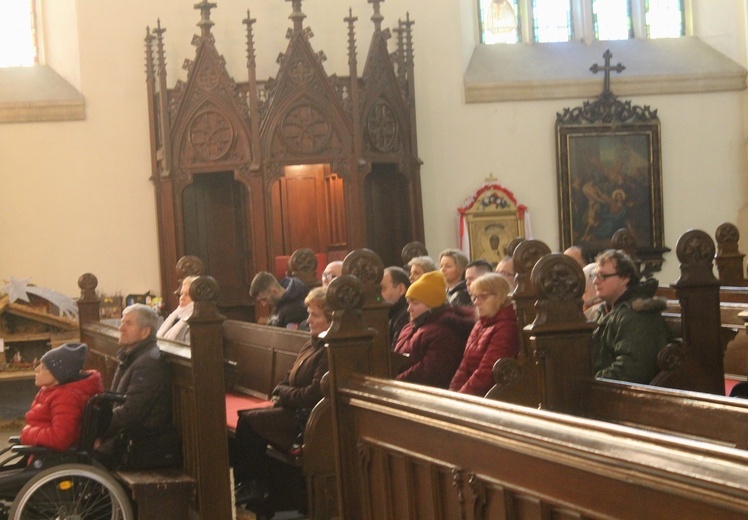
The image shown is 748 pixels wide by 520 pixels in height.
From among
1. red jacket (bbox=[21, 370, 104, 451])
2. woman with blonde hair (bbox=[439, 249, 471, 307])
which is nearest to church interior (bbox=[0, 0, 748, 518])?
woman with blonde hair (bbox=[439, 249, 471, 307])

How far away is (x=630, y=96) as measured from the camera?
13.9 metres

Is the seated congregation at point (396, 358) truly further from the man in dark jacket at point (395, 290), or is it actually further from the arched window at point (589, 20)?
the arched window at point (589, 20)

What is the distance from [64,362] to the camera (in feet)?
19.1

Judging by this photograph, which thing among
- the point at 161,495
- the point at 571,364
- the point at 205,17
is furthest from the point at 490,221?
the point at 571,364

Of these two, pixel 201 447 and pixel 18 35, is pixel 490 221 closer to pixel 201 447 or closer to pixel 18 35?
pixel 18 35

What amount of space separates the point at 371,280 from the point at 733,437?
2013mm

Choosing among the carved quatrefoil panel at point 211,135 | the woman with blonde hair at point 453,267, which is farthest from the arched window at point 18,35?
the woman with blonde hair at point 453,267

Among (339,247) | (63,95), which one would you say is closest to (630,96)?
(339,247)

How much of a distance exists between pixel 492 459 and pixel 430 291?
2.75 m

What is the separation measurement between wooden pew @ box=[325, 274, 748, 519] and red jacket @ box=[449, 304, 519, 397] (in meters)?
1.14

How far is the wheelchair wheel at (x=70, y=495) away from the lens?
5500 mm

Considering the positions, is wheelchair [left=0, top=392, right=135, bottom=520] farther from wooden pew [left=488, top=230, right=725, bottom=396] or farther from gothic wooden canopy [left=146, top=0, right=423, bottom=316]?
gothic wooden canopy [left=146, top=0, right=423, bottom=316]

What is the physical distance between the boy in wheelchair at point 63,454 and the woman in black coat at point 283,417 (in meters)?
0.71

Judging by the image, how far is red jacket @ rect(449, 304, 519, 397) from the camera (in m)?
5.06
